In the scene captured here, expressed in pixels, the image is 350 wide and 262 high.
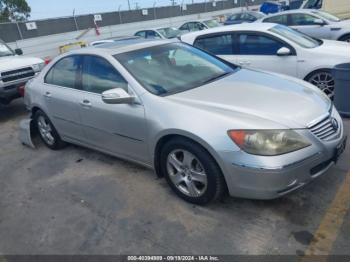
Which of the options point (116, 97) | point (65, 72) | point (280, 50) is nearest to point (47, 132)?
point (65, 72)

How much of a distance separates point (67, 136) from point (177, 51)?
6.23 ft

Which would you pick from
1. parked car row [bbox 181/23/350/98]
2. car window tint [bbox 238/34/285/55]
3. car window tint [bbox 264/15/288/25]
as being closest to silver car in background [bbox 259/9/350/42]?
car window tint [bbox 264/15/288/25]

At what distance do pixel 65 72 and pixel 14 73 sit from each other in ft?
10.6

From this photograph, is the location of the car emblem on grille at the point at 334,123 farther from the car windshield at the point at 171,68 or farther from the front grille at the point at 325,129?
the car windshield at the point at 171,68

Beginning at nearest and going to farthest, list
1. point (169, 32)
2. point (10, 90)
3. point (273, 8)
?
point (10, 90)
point (169, 32)
point (273, 8)

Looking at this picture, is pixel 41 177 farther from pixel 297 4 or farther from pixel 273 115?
pixel 297 4

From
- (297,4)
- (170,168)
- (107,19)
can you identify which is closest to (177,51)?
(170,168)

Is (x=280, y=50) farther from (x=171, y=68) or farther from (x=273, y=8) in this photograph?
(x=273, y=8)

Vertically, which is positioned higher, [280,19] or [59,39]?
[280,19]

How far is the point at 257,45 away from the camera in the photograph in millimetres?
5941

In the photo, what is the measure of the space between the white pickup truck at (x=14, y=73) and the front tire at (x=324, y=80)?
5656mm

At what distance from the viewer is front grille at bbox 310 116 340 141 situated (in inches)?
113

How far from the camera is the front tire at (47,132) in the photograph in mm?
4871

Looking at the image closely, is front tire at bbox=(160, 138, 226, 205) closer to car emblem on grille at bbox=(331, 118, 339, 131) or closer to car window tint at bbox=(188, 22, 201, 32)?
car emblem on grille at bbox=(331, 118, 339, 131)
